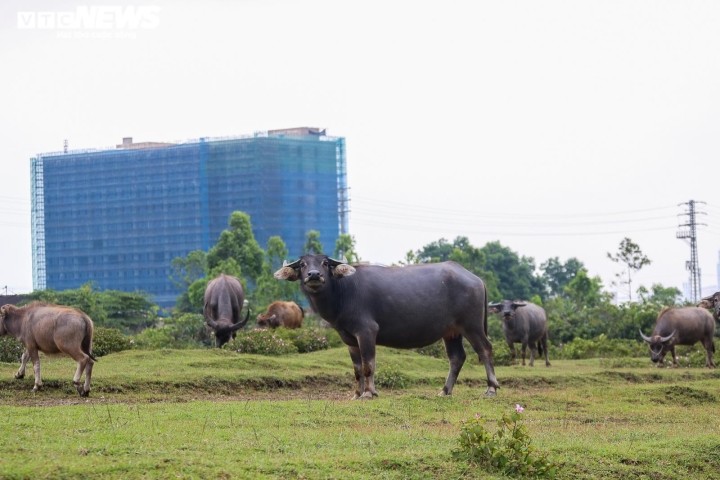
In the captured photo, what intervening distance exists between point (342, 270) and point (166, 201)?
92.4 m

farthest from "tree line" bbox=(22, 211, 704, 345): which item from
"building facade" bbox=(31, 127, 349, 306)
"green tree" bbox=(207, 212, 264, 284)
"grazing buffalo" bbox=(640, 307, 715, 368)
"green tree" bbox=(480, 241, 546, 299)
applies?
"building facade" bbox=(31, 127, 349, 306)

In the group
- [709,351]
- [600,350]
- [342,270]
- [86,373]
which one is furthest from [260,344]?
[600,350]

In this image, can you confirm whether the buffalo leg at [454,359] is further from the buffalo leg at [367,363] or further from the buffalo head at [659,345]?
the buffalo head at [659,345]

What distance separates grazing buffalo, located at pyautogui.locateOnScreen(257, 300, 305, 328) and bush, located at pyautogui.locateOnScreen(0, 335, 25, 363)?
11.2 meters

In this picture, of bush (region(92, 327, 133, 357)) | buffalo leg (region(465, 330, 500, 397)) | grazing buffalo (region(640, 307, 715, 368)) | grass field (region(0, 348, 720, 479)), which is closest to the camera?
grass field (region(0, 348, 720, 479))

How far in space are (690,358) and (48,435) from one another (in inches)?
837

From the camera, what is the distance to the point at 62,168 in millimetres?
109562

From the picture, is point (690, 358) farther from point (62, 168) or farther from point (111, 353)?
point (62, 168)

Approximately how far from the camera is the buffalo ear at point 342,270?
16812mm

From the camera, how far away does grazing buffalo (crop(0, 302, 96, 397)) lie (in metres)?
16.8

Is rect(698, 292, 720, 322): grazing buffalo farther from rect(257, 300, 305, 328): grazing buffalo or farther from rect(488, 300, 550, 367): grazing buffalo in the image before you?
rect(257, 300, 305, 328): grazing buffalo

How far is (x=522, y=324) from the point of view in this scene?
93.9 ft

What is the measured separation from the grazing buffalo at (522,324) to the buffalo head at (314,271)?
11.7m

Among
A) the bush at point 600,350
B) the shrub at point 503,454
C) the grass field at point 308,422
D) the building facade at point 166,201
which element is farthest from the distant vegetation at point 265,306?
the building facade at point 166,201
